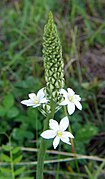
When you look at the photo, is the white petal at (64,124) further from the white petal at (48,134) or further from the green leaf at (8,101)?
the green leaf at (8,101)

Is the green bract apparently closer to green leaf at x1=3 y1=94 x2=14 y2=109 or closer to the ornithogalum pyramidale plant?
the ornithogalum pyramidale plant

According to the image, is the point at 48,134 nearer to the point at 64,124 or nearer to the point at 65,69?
the point at 64,124

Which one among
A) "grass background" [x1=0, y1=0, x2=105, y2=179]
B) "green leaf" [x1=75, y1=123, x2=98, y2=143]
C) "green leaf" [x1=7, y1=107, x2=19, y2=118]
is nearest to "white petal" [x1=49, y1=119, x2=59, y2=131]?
"grass background" [x1=0, y1=0, x2=105, y2=179]

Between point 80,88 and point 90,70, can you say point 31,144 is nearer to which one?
point 80,88

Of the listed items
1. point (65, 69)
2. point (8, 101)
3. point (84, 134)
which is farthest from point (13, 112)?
point (65, 69)

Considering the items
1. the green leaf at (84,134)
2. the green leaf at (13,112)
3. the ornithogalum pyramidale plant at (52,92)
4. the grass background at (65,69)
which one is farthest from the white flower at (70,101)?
the green leaf at (13,112)

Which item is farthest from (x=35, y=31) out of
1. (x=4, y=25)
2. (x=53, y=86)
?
(x=53, y=86)
